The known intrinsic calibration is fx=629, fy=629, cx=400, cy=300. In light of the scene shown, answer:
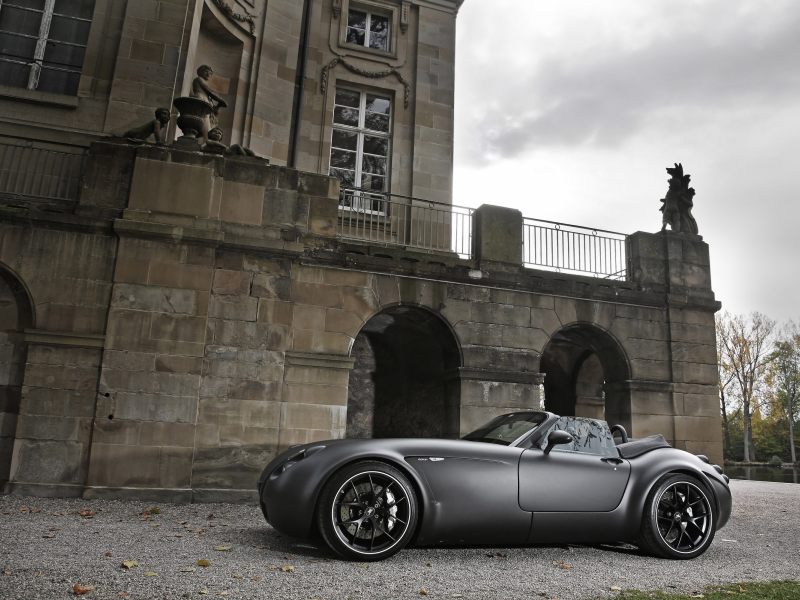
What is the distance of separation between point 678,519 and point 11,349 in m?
8.38

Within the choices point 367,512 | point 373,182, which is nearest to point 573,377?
point 373,182

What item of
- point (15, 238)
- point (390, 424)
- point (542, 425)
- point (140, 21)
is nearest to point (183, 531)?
point (542, 425)

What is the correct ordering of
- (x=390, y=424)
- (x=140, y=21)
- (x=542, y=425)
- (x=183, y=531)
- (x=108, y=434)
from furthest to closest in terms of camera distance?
(x=390, y=424) < (x=140, y=21) < (x=108, y=434) < (x=183, y=531) < (x=542, y=425)

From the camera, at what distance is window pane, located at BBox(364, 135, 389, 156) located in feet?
48.6

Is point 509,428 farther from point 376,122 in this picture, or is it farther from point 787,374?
point 787,374

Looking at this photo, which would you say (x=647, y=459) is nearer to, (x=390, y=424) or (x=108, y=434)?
(x=108, y=434)

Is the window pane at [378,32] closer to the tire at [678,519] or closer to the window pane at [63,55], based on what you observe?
the window pane at [63,55]

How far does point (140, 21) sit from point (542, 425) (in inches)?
430

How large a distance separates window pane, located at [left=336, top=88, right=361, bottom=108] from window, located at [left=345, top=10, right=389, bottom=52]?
139cm

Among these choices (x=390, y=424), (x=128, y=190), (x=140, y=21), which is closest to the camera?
(x=128, y=190)

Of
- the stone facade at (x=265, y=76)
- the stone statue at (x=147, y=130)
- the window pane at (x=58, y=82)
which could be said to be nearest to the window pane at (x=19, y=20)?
the window pane at (x=58, y=82)

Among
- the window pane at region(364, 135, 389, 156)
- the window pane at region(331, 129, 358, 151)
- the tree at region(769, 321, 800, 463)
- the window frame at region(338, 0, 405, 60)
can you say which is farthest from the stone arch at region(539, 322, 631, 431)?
the tree at region(769, 321, 800, 463)

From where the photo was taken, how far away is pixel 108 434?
8242mm

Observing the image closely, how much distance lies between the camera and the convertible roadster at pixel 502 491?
15.0ft
